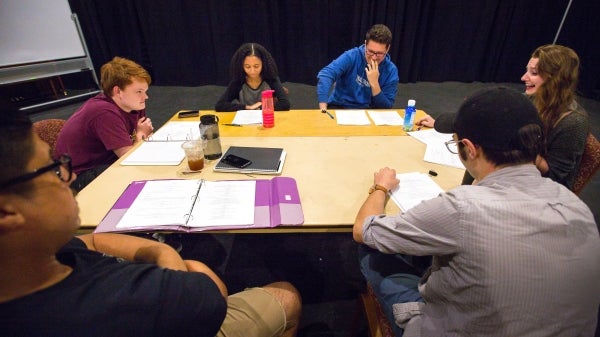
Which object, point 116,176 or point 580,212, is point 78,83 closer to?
point 116,176

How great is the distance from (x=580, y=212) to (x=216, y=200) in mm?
1057

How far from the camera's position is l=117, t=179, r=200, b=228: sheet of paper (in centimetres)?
103

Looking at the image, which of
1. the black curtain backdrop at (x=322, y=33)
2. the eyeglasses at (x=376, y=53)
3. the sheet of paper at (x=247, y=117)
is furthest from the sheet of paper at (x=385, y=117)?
the black curtain backdrop at (x=322, y=33)

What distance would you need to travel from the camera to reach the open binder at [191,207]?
1010 mm

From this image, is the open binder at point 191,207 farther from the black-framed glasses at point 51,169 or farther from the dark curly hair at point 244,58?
the dark curly hair at point 244,58

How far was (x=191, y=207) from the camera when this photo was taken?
43.1 inches

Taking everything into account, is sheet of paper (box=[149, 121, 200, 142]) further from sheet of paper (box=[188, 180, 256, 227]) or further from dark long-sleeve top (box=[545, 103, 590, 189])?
dark long-sleeve top (box=[545, 103, 590, 189])

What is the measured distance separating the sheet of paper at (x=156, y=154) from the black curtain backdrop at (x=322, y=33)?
147 inches

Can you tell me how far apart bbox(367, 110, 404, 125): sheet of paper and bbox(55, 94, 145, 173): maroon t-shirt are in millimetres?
1440

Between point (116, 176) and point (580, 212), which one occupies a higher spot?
point (580, 212)

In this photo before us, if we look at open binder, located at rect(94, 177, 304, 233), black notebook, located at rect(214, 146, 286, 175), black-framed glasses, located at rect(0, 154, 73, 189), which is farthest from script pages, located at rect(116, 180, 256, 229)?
black-framed glasses, located at rect(0, 154, 73, 189)

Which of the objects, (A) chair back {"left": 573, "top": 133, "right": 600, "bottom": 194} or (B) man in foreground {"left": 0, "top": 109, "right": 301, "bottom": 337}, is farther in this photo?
(A) chair back {"left": 573, "top": 133, "right": 600, "bottom": 194}

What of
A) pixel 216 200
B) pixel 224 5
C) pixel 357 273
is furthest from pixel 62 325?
pixel 224 5

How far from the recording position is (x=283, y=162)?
1.44m
